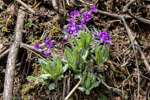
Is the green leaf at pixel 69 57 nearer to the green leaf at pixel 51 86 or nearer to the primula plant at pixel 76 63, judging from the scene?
the primula plant at pixel 76 63

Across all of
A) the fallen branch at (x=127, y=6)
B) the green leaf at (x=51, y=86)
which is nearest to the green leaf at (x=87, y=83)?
the green leaf at (x=51, y=86)

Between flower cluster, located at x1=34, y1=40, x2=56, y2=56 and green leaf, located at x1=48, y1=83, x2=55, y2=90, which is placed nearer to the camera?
flower cluster, located at x1=34, y1=40, x2=56, y2=56

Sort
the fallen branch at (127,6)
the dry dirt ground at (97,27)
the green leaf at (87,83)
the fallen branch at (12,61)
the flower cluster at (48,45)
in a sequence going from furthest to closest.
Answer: the fallen branch at (127,6) → the dry dirt ground at (97,27) → the fallen branch at (12,61) → the green leaf at (87,83) → the flower cluster at (48,45)

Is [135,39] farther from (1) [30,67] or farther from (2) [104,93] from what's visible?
(1) [30,67]

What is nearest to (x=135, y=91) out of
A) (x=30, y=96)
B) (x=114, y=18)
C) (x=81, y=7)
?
(x=114, y=18)

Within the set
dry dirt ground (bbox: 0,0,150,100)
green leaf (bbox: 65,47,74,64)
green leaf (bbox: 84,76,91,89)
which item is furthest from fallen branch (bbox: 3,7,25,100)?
green leaf (bbox: 84,76,91,89)

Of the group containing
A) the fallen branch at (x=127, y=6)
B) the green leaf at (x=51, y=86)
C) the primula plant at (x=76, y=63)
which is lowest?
the green leaf at (x=51, y=86)

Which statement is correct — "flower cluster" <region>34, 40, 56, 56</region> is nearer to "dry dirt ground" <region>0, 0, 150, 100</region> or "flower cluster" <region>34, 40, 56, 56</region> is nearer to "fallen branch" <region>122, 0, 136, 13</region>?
"dry dirt ground" <region>0, 0, 150, 100</region>

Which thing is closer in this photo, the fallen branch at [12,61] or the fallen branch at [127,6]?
the fallen branch at [12,61]
